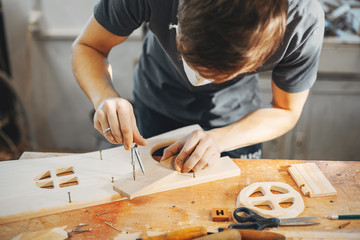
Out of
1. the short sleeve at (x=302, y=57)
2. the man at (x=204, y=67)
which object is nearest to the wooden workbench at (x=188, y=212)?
the man at (x=204, y=67)

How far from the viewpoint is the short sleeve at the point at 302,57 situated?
46.8 inches

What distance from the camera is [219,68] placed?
0.85 m

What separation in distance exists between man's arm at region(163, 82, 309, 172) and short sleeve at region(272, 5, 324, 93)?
5 cm

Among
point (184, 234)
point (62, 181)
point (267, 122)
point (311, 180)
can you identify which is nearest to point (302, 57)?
point (267, 122)

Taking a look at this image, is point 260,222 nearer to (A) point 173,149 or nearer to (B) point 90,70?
(A) point 173,149

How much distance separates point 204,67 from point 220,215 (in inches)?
17.7

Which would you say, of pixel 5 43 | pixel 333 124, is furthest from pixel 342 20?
pixel 5 43

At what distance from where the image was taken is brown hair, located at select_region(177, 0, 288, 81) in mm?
778

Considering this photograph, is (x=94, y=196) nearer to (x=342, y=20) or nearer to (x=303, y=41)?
(x=303, y=41)

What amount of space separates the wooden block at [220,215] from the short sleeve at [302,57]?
57cm

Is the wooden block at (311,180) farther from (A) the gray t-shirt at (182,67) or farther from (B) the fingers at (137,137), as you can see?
(B) the fingers at (137,137)

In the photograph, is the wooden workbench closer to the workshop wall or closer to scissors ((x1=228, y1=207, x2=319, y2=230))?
scissors ((x1=228, y1=207, x2=319, y2=230))

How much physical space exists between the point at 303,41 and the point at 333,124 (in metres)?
1.73

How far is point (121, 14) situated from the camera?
127 centimetres
